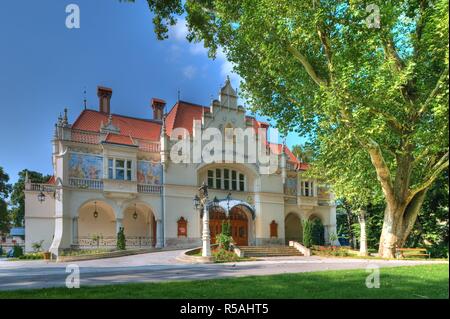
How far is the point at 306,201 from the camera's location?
133ft

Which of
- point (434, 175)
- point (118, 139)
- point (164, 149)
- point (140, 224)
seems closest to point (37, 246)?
point (140, 224)

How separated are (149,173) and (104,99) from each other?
28.1 ft

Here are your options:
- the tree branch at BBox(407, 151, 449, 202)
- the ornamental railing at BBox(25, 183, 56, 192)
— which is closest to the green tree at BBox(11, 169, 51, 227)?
the ornamental railing at BBox(25, 183, 56, 192)

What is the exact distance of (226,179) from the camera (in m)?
37.2

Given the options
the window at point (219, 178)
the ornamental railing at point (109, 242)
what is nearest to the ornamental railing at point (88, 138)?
the window at point (219, 178)

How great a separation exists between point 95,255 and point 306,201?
2105 centimetres

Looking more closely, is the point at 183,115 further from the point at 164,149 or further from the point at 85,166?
Answer: the point at 85,166

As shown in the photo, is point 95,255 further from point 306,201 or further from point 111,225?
point 306,201

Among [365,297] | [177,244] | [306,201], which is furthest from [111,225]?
[365,297]

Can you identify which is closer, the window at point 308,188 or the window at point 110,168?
the window at point 110,168

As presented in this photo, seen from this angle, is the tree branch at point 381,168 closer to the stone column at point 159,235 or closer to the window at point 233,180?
the stone column at point 159,235

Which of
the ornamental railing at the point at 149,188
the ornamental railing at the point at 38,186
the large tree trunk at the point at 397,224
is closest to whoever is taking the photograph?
the large tree trunk at the point at 397,224

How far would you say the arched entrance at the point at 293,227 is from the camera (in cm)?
4291

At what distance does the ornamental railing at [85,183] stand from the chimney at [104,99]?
819 cm
